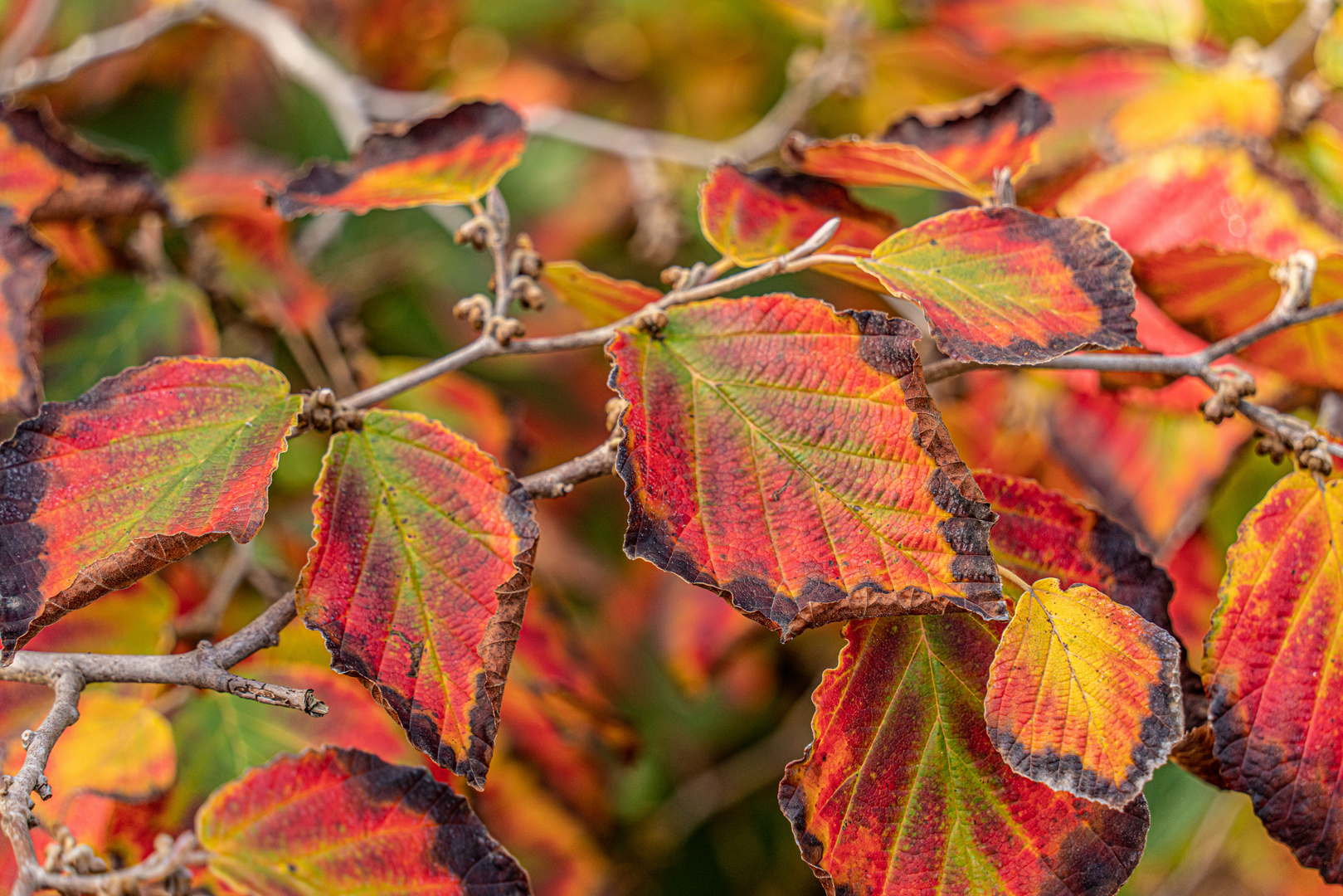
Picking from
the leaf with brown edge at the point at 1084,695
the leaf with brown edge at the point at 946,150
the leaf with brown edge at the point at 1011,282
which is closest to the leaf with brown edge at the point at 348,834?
the leaf with brown edge at the point at 1084,695

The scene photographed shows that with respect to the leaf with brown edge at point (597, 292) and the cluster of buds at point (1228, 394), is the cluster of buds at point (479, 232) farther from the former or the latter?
the cluster of buds at point (1228, 394)

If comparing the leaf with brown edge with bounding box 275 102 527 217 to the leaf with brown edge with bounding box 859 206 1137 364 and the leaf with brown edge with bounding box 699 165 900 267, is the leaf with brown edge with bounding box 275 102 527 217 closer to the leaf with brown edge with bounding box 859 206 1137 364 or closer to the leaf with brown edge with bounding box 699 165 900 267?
the leaf with brown edge with bounding box 699 165 900 267

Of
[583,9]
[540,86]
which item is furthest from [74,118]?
[583,9]

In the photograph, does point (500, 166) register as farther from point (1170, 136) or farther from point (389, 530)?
point (1170, 136)

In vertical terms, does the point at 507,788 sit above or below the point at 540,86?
below

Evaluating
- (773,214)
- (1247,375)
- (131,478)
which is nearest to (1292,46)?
(1247,375)
